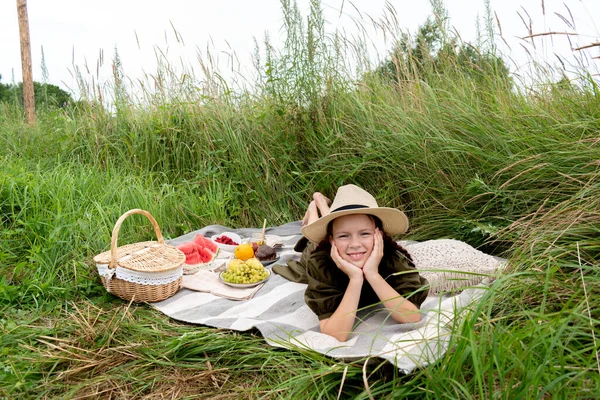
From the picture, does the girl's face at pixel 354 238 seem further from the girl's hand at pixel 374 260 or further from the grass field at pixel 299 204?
the grass field at pixel 299 204

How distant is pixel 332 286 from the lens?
2559mm

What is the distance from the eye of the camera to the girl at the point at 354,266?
239cm

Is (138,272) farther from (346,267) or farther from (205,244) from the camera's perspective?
(346,267)

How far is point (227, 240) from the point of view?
4199mm

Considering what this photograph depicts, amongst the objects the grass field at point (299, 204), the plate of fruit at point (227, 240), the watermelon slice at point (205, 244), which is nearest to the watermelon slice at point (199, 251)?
the watermelon slice at point (205, 244)

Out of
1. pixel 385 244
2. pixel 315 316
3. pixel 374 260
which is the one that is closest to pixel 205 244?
pixel 315 316

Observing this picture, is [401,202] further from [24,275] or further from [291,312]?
[24,275]

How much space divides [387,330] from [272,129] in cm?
303

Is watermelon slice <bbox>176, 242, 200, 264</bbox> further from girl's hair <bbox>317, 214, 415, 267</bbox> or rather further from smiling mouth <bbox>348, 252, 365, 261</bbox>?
smiling mouth <bbox>348, 252, 365, 261</bbox>

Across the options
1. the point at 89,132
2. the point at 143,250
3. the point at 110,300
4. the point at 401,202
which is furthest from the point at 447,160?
the point at 89,132

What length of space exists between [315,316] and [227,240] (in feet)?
5.35

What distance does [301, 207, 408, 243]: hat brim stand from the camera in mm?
2490

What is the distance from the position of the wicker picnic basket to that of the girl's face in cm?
123

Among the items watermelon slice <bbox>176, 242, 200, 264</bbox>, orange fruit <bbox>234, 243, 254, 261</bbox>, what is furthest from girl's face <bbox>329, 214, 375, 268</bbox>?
watermelon slice <bbox>176, 242, 200, 264</bbox>
